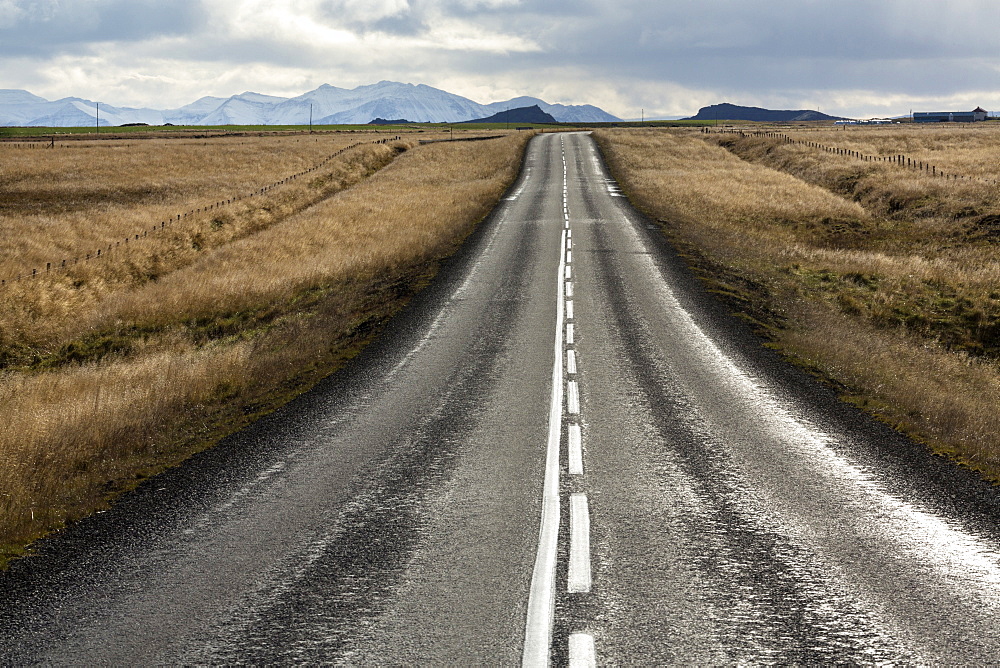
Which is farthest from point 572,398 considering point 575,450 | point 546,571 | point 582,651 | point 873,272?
point 873,272

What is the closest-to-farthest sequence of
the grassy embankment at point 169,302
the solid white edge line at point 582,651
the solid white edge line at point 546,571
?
the solid white edge line at point 582,651
the solid white edge line at point 546,571
the grassy embankment at point 169,302

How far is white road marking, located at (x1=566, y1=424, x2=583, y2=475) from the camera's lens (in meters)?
7.97

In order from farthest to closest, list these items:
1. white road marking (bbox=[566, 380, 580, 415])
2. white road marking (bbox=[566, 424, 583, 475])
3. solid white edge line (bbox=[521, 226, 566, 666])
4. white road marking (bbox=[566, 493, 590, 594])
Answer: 1. white road marking (bbox=[566, 380, 580, 415])
2. white road marking (bbox=[566, 424, 583, 475])
3. white road marking (bbox=[566, 493, 590, 594])
4. solid white edge line (bbox=[521, 226, 566, 666])

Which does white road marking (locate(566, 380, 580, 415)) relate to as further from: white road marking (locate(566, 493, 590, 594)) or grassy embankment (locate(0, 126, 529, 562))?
grassy embankment (locate(0, 126, 529, 562))

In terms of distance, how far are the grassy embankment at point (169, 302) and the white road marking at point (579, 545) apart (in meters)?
4.70

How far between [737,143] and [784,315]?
2507 inches

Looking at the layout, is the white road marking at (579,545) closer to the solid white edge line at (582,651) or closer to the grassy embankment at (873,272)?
the solid white edge line at (582,651)

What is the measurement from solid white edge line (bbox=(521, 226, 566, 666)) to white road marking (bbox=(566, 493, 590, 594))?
0.13 m

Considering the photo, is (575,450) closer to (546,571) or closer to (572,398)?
(572,398)

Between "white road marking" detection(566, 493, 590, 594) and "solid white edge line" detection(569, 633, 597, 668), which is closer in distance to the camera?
"solid white edge line" detection(569, 633, 597, 668)

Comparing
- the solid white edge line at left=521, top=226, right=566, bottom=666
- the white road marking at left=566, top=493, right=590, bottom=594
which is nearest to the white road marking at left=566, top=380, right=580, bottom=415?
the solid white edge line at left=521, top=226, right=566, bottom=666

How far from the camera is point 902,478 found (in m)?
7.68

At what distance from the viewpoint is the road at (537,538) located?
16.2ft

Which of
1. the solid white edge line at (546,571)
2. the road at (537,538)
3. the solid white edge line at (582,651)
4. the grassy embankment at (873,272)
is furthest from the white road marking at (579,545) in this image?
the grassy embankment at (873,272)
